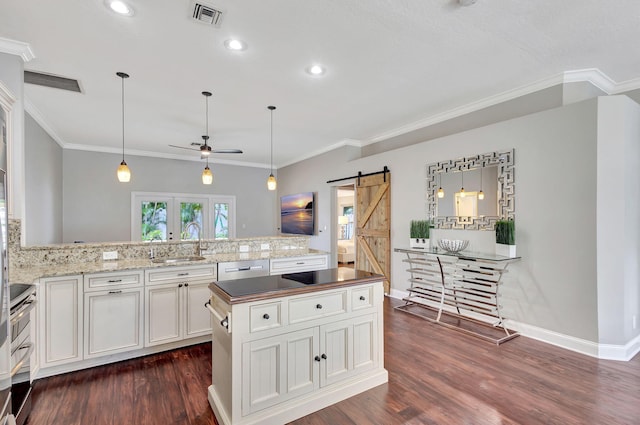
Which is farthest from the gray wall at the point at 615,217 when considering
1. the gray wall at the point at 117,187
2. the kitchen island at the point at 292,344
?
the gray wall at the point at 117,187

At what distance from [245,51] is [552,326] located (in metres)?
4.20

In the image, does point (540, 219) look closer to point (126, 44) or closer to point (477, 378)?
point (477, 378)

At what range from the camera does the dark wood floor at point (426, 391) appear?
2.07 meters

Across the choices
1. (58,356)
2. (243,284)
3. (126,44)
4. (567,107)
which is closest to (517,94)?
(567,107)

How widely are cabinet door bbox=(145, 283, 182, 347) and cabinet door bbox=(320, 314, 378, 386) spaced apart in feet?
5.68

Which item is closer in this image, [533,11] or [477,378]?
[533,11]

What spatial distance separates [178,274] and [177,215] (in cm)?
495

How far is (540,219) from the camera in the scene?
131 inches

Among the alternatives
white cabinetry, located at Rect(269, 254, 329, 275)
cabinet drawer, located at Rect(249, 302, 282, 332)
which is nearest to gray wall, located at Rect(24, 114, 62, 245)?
white cabinetry, located at Rect(269, 254, 329, 275)

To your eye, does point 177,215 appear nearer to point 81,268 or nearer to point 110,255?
point 110,255

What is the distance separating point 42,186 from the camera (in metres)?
4.84

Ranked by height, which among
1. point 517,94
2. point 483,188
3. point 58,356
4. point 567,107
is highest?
point 517,94

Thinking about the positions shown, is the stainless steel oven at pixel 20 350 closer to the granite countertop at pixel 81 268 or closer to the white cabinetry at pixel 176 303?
the granite countertop at pixel 81 268

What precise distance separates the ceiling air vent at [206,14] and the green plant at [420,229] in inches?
139
